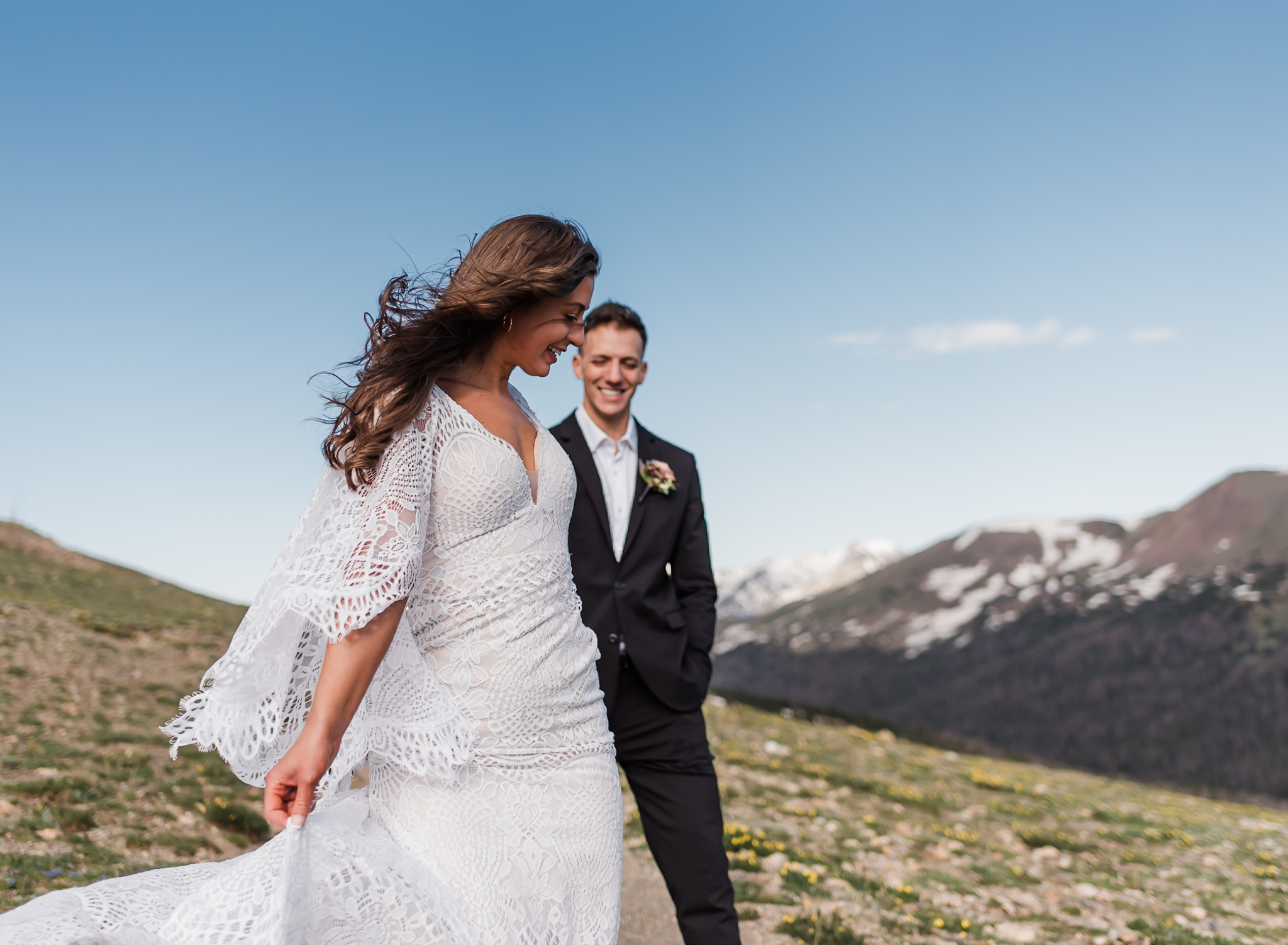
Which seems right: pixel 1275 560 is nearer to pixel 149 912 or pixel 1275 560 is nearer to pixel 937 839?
pixel 937 839

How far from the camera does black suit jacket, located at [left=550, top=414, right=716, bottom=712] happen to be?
3848mm

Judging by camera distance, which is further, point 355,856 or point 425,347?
point 425,347

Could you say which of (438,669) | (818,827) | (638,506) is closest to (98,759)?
(638,506)

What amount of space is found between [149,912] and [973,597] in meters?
37.1

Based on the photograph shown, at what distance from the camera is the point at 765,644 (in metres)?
39.8

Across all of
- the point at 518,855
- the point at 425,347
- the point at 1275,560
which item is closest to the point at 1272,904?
the point at 518,855

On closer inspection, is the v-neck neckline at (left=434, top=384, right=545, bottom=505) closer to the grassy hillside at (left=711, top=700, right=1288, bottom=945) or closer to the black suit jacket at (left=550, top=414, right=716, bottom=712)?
the black suit jacket at (left=550, top=414, right=716, bottom=712)

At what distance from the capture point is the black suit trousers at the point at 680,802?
376 centimetres

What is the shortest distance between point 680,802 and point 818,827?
5231 millimetres

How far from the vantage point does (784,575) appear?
14388 cm

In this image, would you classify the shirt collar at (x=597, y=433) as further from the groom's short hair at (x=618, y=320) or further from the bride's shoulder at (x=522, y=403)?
the bride's shoulder at (x=522, y=403)

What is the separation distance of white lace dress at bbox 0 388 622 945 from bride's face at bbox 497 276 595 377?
0.73 ft

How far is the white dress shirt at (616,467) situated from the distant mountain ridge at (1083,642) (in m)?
20.5

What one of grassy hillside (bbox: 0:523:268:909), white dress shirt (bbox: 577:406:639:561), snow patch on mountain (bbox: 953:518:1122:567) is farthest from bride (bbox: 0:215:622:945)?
snow patch on mountain (bbox: 953:518:1122:567)
